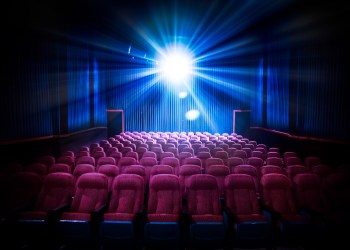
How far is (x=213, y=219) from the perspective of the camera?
12.9ft

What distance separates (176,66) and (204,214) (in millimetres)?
14445

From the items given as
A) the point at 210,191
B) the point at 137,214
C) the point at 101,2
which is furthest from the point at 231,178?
the point at 101,2

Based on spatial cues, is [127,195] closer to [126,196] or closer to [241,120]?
[126,196]

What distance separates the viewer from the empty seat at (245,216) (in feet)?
12.0

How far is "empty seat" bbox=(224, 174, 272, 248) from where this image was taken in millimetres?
3652

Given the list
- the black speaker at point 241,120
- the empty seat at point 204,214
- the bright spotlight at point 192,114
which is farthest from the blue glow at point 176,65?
the empty seat at point 204,214

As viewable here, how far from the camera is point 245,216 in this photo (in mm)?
3994

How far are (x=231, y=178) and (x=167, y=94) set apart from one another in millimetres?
14099

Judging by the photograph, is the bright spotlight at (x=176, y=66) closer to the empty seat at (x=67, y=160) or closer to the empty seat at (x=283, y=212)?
the empty seat at (x=67, y=160)

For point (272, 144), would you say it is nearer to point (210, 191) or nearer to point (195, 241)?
point (210, 191)

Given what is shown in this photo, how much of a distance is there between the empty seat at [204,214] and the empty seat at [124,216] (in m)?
0.74

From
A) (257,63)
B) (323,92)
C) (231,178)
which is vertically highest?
(257,63)

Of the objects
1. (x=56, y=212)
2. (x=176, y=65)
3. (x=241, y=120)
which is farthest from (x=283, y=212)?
(x=176, y=65)

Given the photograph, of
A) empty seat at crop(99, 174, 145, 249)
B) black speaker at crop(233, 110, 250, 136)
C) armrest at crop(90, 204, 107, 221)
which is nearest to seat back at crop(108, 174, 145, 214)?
empty seat at crop(99, 174, 145, 249)
